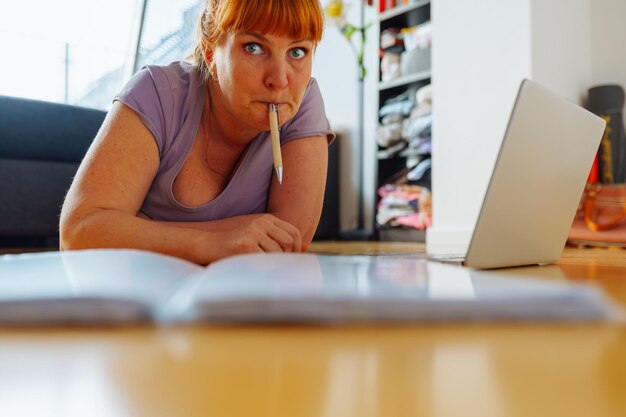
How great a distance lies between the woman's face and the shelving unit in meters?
2.05

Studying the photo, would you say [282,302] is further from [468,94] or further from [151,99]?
[468,94]

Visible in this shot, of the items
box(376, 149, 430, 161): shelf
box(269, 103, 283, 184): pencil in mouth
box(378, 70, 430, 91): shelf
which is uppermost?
box(378, 70, 430, 91): shelf

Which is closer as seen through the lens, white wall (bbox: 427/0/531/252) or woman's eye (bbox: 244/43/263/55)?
woman's eye (bbox: 244/43/263/55)

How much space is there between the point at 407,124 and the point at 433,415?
2843mm

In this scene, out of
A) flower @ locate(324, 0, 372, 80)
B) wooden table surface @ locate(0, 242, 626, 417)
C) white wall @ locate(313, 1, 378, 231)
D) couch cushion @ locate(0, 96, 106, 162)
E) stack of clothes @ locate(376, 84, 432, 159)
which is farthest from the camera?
white wall @ locate(313, 1, 378, 231)

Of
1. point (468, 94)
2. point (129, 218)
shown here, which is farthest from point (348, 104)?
point (129, 218)

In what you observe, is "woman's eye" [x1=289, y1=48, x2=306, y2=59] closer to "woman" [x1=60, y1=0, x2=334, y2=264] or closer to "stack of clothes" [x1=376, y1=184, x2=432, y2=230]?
"woman" [x1=60, y1=0, x2=334, y2=264]

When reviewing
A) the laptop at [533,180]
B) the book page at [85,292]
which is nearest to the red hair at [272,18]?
the laptop at [533,180]

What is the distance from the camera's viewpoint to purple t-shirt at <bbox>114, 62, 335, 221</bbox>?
35.2 inches

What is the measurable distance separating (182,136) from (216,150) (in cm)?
10

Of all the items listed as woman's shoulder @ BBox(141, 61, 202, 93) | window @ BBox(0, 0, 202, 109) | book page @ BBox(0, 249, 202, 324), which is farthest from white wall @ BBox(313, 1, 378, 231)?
book page @ BBox(0, 249, 202, 324)

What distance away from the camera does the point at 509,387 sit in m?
0.17

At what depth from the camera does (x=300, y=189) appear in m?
1.00

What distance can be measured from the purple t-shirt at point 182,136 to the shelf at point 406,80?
1956 millimetres
